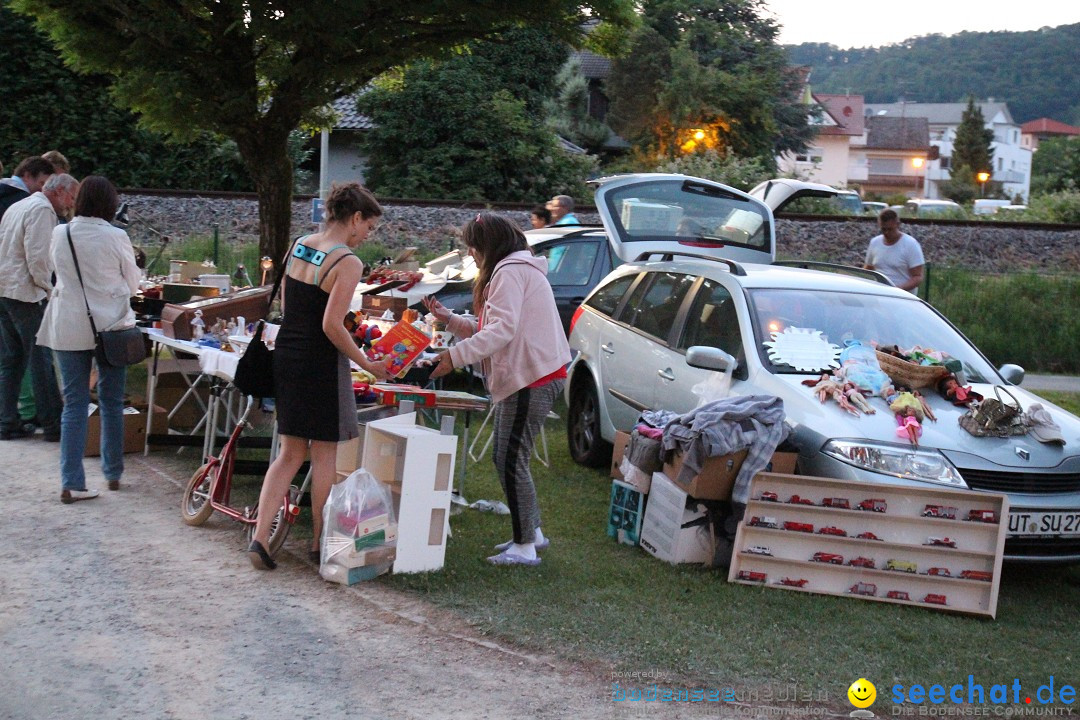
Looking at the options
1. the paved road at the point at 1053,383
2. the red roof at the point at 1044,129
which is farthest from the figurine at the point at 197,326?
the red roof at the point at 1044,129

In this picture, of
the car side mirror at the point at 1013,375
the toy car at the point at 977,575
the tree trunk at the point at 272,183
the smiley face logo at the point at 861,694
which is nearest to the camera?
the smiley face logo at the point at 861,694

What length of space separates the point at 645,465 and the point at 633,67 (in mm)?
41501

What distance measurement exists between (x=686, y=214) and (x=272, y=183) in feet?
16.8

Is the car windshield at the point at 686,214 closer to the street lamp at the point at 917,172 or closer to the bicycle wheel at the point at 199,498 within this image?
the bicycle wheel at the point at 199,498

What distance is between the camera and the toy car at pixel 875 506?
19.4ft

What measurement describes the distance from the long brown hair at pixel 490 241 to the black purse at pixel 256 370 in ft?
3.41

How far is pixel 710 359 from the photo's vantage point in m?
6.84

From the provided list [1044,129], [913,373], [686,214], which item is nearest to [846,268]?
[686,214]

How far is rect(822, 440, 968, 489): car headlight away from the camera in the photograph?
6070 millimetres

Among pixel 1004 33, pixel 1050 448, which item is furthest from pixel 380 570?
pixel 1004 33

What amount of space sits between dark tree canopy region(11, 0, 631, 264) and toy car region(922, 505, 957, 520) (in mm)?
6960

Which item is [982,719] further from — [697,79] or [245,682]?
[697,79]

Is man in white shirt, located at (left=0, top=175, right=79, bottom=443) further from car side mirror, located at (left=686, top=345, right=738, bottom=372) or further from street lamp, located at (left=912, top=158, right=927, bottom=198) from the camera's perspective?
street lamp, located at (left=912, top=158, right=927, bottom=198)

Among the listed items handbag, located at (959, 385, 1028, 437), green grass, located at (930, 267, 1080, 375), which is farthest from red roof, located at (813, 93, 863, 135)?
handbag, located at (959, 385, 1028, 437)
